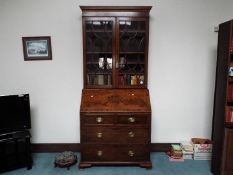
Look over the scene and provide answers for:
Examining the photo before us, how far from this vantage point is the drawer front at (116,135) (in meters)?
2.83

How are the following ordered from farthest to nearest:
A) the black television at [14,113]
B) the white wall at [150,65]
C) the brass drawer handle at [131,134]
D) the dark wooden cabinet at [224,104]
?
the white wall at [150,65] → the brass drawer handle at [131,134] → the black television at [14,113] → the dark wooden cabinet at [224,104]

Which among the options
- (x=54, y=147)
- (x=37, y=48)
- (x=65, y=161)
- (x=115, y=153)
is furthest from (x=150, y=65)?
(x=54, y=147)

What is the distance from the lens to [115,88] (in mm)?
3000

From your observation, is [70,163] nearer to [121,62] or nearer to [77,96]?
[77,96]

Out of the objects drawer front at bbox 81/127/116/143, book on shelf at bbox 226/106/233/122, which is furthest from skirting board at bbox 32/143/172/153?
book on shelf at bbox 226/106/233/122

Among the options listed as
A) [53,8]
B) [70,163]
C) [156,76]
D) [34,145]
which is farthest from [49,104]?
[156,76]

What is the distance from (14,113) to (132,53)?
170 cm

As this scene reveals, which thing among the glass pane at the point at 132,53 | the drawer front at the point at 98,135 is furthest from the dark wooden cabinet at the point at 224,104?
the drawer front at the point at 98,135

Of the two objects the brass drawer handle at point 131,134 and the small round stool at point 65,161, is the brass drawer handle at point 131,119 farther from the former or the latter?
the small round stool at point 65,161

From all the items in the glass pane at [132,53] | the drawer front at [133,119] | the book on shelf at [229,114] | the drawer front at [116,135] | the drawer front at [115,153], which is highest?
the glass pane at [132,53]

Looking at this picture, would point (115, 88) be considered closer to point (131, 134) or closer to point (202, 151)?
point (131, 134)

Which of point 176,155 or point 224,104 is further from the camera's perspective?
point 176,155

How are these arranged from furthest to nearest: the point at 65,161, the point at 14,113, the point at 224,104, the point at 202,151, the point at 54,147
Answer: the point at 54,147, the point at 202,151, the point at 65,161, the point at 14,113, the point at 224,104

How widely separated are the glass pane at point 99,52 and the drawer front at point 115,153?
2.77 feet
